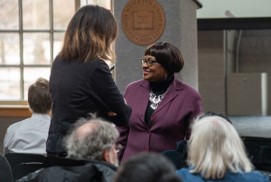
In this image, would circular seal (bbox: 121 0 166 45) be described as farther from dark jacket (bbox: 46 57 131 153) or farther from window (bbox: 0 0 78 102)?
dark jacket (bbox: 46 57 131 153)

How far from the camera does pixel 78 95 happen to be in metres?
2.55

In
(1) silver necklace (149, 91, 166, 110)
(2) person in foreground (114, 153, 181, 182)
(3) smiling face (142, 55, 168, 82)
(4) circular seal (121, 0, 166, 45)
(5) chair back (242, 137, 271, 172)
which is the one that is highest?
(4) circular seal (121, 0, 166, 45)

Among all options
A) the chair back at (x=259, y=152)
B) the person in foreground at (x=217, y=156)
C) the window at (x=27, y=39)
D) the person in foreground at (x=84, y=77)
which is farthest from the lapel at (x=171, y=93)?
the window at (x=27, y=39)

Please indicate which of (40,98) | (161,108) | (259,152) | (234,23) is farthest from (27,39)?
(234,23)

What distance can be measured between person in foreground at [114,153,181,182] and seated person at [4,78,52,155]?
2.12 m

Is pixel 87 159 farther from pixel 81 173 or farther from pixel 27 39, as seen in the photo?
pixel 27 39

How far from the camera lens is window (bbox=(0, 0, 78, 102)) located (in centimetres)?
620

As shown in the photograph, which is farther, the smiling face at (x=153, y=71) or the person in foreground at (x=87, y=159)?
the smiling face at (x=153, y=71)

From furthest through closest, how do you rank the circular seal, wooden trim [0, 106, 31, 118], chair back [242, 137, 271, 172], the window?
the window < wooden trim [0, 106, 31, 118] < the circular seal < chair back [242, 137, 271, 172]

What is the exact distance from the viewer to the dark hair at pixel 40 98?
11.5 ft

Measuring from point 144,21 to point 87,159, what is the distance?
2.94m

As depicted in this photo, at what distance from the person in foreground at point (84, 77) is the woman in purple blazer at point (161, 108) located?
0.66 metres

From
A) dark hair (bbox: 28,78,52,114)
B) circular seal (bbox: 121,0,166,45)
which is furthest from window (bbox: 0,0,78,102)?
dark hair (bbox: 28,78,52,114)

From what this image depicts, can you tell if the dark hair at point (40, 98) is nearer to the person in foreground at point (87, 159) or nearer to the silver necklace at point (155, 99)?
the silver necklace at point (155, 99)
